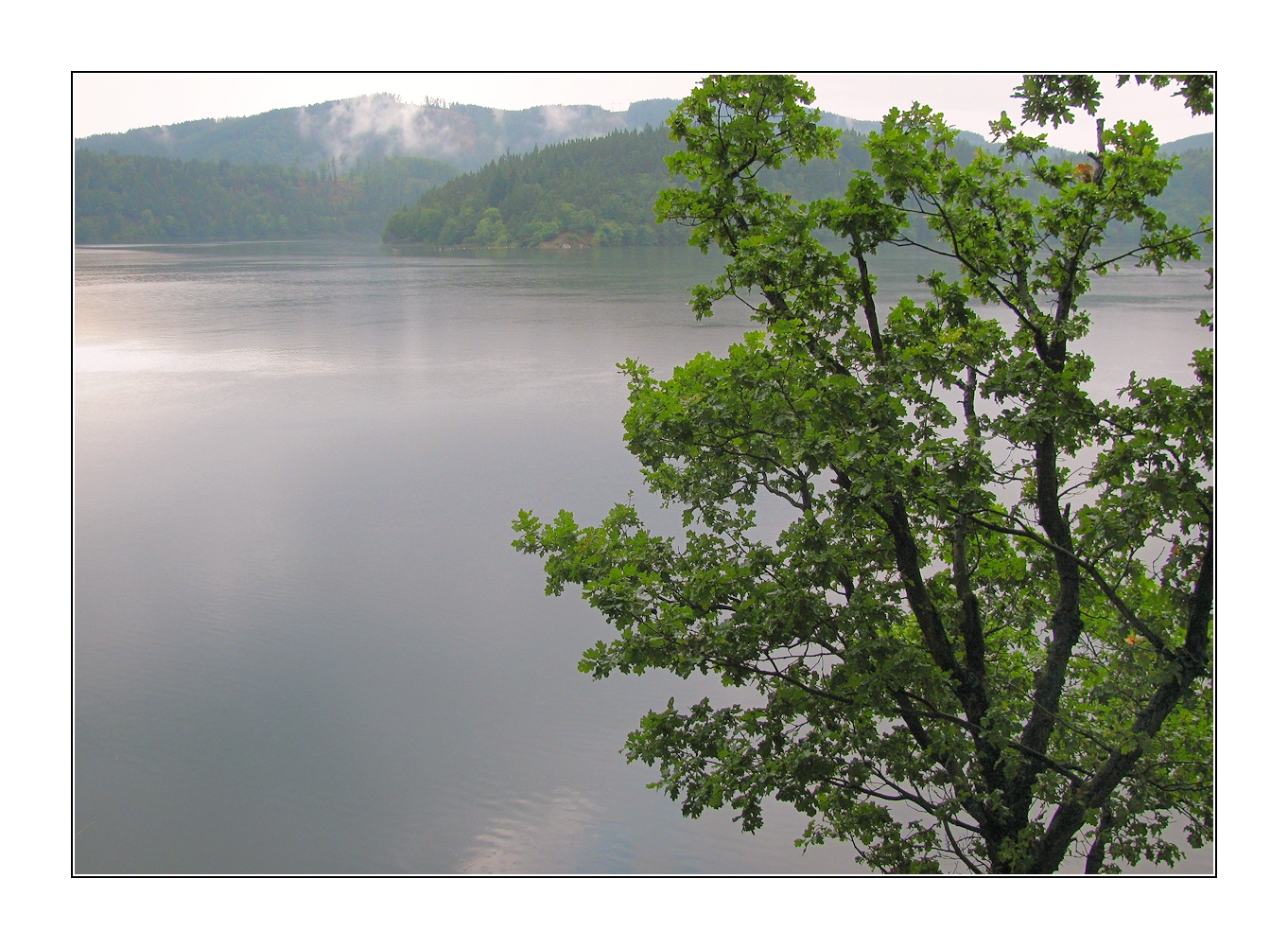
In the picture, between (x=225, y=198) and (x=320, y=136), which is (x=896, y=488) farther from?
(x=320, y=136)

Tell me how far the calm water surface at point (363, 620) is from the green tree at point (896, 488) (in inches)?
120

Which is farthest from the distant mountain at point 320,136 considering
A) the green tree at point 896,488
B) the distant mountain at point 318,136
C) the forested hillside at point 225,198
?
the green tree at point 896,488

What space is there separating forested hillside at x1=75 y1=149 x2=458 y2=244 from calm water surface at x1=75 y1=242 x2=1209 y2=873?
145 feet

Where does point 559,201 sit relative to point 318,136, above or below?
below

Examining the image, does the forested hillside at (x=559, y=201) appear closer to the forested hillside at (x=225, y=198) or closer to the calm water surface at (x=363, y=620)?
the forested hillside at (x=225, y=198)

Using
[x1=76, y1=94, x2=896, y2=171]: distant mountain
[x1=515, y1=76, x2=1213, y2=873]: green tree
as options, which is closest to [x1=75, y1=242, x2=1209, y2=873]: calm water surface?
[x1=515, y1=76, x2=1213, y2=873]: green tree

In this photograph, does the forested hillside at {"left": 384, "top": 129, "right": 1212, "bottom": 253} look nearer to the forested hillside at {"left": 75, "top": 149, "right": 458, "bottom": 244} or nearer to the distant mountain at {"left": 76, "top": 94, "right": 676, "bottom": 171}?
the distant mountain at {"left": 76, "top": 94, "right": 676, "bottom": 171}

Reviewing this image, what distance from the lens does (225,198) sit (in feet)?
290

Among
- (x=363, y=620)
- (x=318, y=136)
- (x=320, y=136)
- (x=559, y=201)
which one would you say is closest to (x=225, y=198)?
(x=559, y=201)

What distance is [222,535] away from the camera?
16188mm

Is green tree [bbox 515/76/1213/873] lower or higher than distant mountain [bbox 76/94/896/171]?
lower

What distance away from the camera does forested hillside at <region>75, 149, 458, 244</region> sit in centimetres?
6875

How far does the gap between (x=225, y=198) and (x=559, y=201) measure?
28.7 meters

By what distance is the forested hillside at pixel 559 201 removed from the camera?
3076 inches
